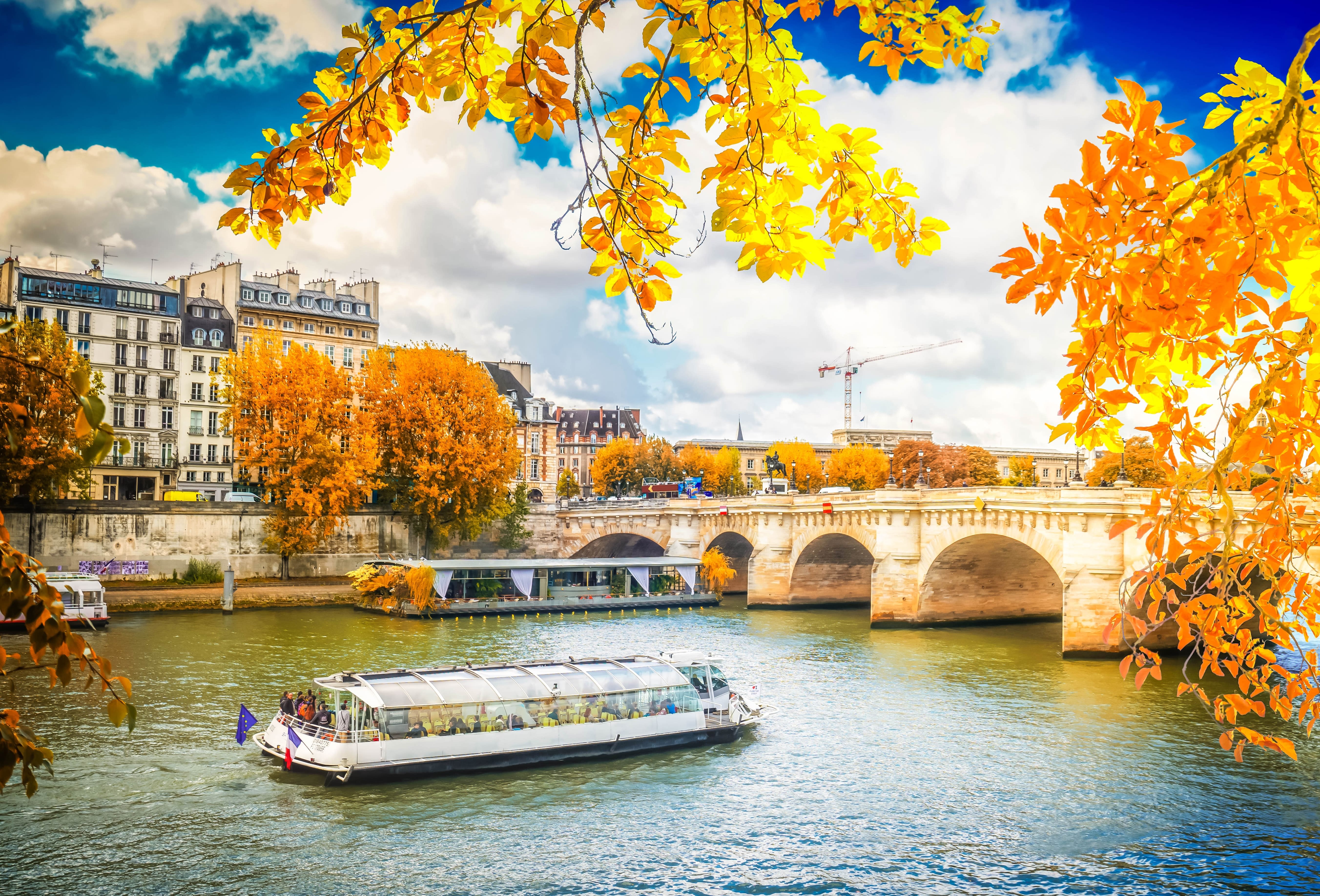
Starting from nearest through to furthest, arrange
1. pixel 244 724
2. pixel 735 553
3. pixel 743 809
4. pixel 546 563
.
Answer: pixel 743 809 → pixel 244 724 → pixel 546 563 → pixel 735 553

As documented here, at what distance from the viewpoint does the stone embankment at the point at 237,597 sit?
42469 mm

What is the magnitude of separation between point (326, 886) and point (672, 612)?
1410 inches

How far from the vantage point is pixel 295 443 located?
50031mm

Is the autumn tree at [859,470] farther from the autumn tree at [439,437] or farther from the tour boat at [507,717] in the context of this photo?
the tour boat at [507,717]

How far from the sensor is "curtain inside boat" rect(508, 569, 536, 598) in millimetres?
49625

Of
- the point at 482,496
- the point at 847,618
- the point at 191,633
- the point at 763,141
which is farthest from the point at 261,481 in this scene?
the point at 763,141

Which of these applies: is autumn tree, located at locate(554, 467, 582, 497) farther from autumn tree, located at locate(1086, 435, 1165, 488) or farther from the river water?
the river water

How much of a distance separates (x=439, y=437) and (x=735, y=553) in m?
20.3

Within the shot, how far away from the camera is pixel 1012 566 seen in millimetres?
44625

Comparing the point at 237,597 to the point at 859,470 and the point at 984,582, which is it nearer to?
the point at 984,582

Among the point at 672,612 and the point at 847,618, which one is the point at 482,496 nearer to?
the point at 672,612

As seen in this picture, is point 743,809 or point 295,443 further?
point 295,443

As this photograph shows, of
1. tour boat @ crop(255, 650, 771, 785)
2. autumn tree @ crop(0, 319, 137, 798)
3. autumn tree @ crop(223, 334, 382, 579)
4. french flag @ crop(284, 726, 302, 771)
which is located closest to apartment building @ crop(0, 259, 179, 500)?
autumn tree @ crop(223, 334, 382, 579)

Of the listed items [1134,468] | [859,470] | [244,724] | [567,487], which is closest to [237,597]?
[244,724]
